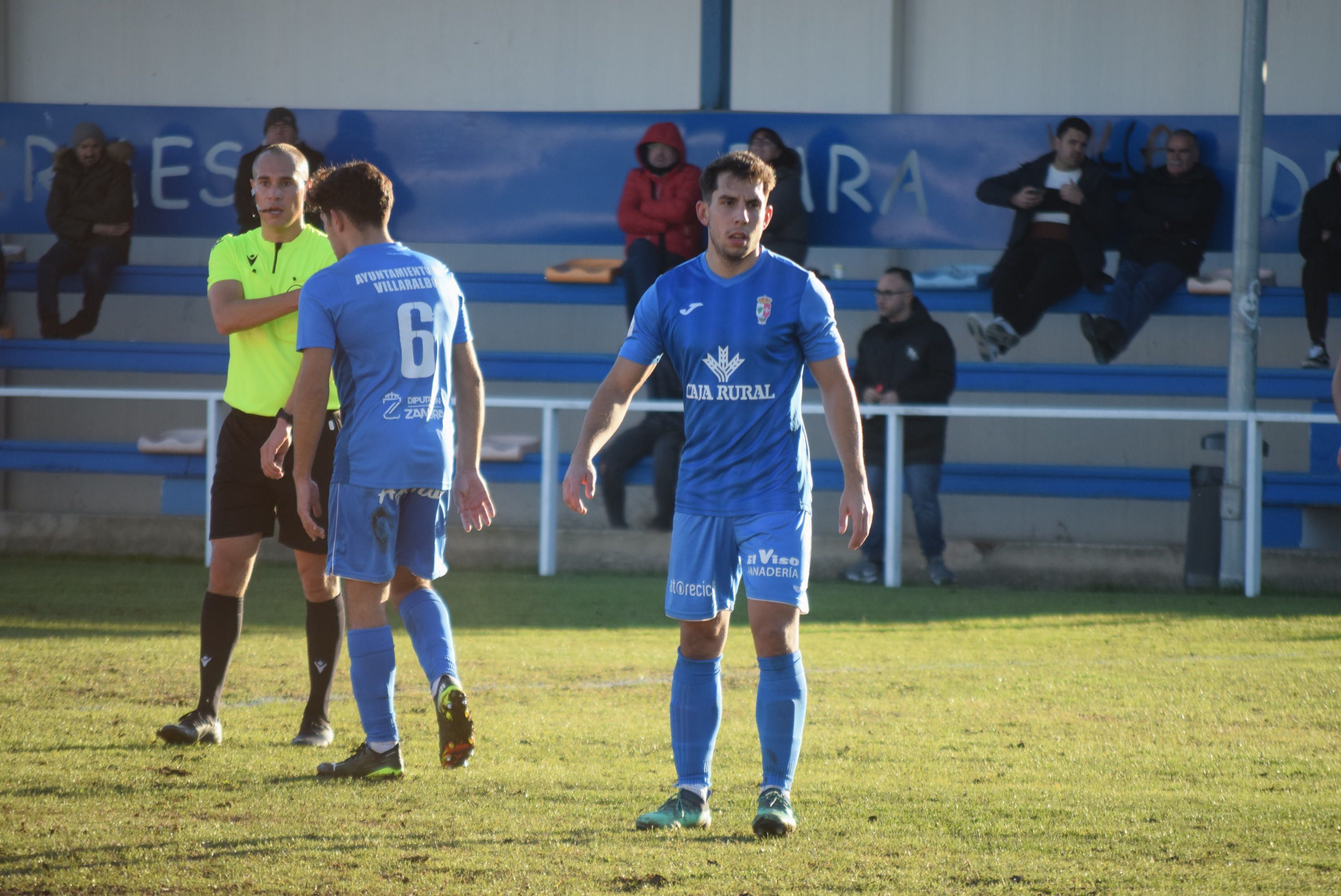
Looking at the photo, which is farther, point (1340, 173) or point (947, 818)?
point (1340, 173)

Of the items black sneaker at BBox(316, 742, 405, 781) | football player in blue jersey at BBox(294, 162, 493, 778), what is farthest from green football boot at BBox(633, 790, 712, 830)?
black sneaker at BBox(316, 742, 405, 781)

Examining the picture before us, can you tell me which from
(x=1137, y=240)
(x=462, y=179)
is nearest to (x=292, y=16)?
(x=462, y=179)

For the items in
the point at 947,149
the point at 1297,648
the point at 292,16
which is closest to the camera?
the point at 1297,648

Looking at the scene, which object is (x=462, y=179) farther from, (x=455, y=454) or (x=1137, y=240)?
(x=455, y=454)

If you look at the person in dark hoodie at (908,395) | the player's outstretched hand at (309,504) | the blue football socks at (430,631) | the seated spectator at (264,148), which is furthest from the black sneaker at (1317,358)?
the player's outstretched hand at (309,504)

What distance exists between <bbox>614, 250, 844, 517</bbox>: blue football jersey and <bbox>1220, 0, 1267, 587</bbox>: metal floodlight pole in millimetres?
6233

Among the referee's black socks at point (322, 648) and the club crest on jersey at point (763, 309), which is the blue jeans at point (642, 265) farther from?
the club crest on jersey at point (763, 309)

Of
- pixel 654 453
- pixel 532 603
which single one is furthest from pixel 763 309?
pixel 654 453

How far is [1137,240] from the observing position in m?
10.9

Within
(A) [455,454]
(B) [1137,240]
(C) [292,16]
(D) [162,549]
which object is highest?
(C) [292,16]

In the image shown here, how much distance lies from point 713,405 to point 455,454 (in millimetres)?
1023

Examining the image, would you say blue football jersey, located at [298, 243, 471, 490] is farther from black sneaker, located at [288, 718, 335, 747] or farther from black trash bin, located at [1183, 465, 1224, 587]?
black trash bin, located at [1183, 465, 1224, 587]

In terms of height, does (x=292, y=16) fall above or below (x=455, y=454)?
above

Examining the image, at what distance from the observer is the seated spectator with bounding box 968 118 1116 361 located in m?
10.8
